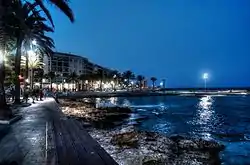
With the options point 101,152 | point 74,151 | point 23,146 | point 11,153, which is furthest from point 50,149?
point 101,152

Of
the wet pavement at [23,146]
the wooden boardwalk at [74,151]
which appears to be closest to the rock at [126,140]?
the wooden boardwalk at [74,151]

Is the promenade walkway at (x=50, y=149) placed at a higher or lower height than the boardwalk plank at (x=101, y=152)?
higher

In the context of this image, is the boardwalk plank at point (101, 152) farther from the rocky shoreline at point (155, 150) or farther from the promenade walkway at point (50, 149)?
the rocky shoreline at point (155, 150)

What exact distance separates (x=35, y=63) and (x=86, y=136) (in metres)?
42.8

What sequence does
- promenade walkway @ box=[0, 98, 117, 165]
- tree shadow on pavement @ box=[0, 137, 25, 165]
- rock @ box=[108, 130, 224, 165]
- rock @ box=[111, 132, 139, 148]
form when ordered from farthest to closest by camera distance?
rock @ box=[111, 132, 139, 148] → rock @ box=[108, 130, 224, 165] → promenade walkway @ box=[0, 98, 117, 165] → tree shadow on pavement @ box=[0, 137, 25, 165]

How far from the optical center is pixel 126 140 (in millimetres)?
15914

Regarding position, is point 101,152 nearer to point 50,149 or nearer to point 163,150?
point 50,149

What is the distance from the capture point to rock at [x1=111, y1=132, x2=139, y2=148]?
15.0 metres

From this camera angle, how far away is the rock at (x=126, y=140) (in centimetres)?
1502

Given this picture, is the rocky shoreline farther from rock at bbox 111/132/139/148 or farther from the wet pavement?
the wet pavement

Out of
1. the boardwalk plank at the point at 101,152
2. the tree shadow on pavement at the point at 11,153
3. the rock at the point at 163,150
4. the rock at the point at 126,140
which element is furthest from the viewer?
the rock at the point at 126,140

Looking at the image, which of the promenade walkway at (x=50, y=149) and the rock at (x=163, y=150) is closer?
the promenade walkway at (x=50, y=149)

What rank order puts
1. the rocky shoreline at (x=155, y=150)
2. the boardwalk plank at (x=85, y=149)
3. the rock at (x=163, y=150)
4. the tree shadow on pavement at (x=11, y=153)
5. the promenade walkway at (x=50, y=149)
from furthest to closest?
the rock at (x=163, y=150) → the rocky shoreline at (x=155, y=150) → the boardwalk plank at (x=85, y=149) → the promenade walkway at (x=50, y=149) → the tree shadow on pavement at (x=11, y=153)

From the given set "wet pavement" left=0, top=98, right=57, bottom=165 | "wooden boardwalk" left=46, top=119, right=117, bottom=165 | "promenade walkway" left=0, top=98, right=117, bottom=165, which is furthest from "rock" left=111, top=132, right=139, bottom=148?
"wet pavement" left=0, top=98, right=57, bottom=165
